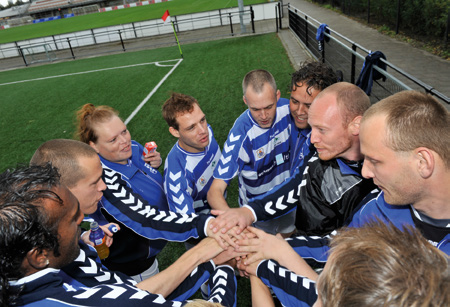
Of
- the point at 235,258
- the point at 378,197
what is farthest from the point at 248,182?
the point at 378,197

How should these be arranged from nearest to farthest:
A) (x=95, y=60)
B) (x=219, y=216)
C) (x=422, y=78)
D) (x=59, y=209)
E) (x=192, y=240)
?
(x=59, y=209) → (x=219, y=216) → (x=192, y=240) → (x=422, y=78) → (x=95, y=60)

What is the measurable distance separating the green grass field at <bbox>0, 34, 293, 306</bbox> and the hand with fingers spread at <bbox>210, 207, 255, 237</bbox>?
1145mm

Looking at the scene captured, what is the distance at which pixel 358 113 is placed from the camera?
1.98 m

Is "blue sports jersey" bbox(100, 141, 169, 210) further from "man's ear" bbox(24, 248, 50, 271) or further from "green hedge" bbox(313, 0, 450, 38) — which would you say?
"green hedge" bbox(313, 0, 450, 38)

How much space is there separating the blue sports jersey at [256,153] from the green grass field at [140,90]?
1.11 m

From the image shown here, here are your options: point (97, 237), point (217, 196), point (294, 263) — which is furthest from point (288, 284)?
point (97, 237)

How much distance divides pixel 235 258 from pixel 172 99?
1585 mm

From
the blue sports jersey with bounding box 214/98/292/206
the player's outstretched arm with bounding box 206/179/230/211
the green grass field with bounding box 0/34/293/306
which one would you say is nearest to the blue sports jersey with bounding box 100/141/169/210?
the player's outstretched arm with bounding box 206/179/230/211

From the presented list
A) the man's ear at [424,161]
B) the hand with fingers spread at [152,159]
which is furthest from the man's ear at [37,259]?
the hand with fingers spread at [152,159]

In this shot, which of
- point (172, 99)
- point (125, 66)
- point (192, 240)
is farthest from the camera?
point (125, 66)

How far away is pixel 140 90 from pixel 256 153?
8879 millimetres

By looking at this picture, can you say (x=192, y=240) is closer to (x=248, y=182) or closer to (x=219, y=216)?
Result: (x=219, y=216)

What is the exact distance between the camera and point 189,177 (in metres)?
2.79

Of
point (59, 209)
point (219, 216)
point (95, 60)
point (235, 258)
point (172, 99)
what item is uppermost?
point (59, 209)
